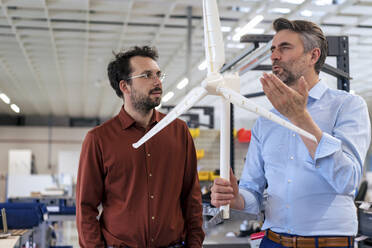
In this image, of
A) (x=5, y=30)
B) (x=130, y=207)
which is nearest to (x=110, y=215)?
(x=130, y=207)

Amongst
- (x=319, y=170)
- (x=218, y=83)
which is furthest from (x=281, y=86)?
(x=319, y=170)

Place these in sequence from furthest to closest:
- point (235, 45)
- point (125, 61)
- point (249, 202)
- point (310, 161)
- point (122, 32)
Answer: point (235, 45)
point (122, 32)
point (125, 61)
point (249, 202)
point (310, 161)

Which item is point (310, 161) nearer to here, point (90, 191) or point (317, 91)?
point (317, 91)

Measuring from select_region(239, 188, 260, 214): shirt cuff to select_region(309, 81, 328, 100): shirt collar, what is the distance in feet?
1.56

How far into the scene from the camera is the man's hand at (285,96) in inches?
47.4

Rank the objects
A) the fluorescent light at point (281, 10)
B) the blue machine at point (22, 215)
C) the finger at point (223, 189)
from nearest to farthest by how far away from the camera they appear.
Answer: the finger at point (223, 189), the blue machine at point (22, 215), the fluorescent light at point (281, 10)

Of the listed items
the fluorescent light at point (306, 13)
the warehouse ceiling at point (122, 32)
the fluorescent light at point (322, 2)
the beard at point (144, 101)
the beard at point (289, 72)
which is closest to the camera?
the beard at point (289, 72)

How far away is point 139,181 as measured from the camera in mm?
2166

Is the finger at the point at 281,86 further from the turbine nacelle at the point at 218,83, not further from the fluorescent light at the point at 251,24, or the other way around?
the fluorescent light at the point at 251,24

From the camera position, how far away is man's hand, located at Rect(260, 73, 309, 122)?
121cm

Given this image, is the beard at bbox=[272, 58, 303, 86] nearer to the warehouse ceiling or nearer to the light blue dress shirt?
the light blue dress shirt

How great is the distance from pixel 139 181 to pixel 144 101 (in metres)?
0.42

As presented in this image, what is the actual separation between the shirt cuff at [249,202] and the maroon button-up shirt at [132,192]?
483mm

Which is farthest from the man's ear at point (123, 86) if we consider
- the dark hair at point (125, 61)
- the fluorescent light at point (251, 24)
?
the fluorescent light at point (251, 24)
